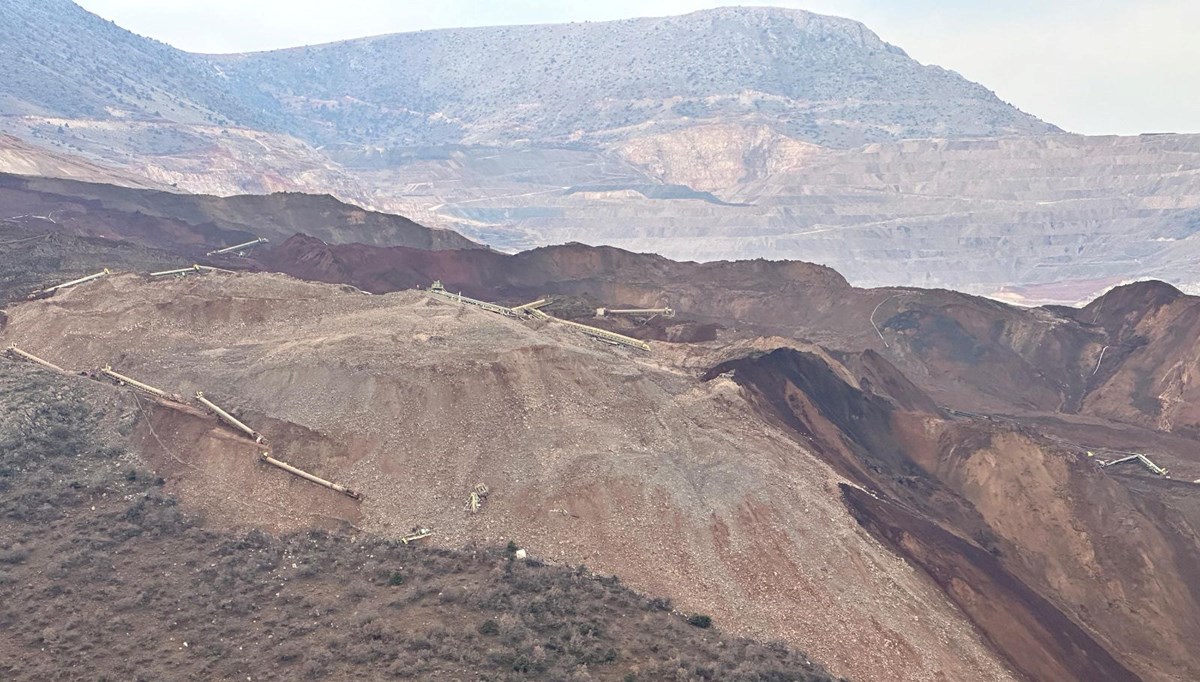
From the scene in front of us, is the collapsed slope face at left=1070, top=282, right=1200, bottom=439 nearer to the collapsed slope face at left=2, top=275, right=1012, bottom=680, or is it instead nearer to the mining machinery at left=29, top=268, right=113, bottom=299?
the collapsed slope face at left=2, top=275, right=1012, bottom=680

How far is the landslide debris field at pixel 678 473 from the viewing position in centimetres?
2956

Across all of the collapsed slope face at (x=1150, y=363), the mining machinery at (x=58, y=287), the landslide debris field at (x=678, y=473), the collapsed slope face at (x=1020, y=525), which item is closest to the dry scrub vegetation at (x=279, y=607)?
the landslide debris field at (x=678, y=473)

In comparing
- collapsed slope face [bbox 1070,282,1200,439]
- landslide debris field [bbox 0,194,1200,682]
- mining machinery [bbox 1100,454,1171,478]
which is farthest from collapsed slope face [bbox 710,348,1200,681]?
collapsed slope face [bbox 1070,282,1200,439]

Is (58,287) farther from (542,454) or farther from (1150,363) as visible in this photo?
(1150,363)

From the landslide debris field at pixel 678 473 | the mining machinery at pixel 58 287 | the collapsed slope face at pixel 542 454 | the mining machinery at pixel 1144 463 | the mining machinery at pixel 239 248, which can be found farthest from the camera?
the mining machinery at pixel 239 248

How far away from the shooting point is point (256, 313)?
43.1 m

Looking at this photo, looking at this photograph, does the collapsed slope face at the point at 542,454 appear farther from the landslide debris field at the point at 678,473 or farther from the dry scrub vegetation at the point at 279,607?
the dry scrub vegetation at the point at 279,607

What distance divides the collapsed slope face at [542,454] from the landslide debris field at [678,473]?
0.31 ft

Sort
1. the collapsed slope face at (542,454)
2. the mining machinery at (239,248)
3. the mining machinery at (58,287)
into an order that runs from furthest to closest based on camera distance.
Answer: the mining machinery at (239,248)
the mining machinery at (58,287)
the collapsed slope face at (542,454)

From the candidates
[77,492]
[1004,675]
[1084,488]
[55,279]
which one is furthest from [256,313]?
[1084,488]

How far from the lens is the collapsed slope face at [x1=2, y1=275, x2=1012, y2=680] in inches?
1134

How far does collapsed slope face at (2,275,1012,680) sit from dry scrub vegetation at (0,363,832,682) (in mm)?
1808

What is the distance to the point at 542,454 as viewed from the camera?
3350cm

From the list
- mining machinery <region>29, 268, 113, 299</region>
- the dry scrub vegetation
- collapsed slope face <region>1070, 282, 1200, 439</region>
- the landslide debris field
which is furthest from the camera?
collapsed slope face <region>1070, 282, 1200, 439</region>
